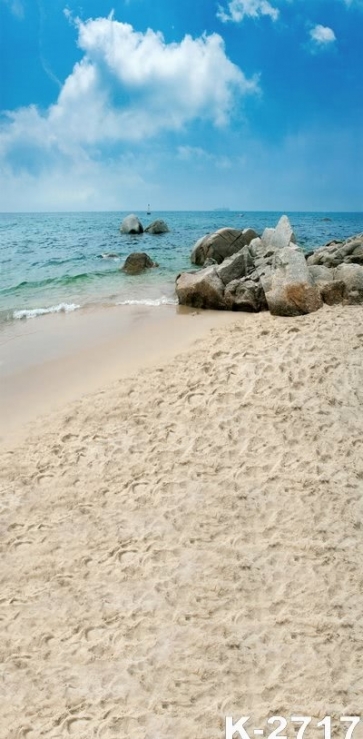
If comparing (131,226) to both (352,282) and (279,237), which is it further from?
(352,282)

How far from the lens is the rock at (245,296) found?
12250mm

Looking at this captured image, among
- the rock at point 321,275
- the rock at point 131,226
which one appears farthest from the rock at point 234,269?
the rock at point 131,226

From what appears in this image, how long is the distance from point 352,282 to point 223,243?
1006 centimetres

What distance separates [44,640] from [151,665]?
944mm

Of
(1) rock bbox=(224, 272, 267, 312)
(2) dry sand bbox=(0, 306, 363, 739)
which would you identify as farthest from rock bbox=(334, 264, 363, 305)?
(2) dry sand bbox=(0, 306, 363, 739)

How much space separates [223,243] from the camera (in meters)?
20.7

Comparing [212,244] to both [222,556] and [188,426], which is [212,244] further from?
[222,556]

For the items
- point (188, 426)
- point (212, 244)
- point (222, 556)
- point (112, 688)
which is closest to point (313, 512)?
point (222, 556)

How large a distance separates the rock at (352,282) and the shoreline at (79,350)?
2781 millimetres

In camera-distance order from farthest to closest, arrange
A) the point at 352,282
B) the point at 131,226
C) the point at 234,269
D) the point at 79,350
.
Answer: the point at 131,226 < the point at 234,269 < the point at 352,282 < the point at 79,350

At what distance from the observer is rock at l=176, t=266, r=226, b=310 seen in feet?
42.1

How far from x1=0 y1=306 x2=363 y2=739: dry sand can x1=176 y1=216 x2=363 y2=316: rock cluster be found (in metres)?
3.36

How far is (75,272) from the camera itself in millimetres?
20469

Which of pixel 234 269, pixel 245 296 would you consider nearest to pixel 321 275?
pixel 245 296
